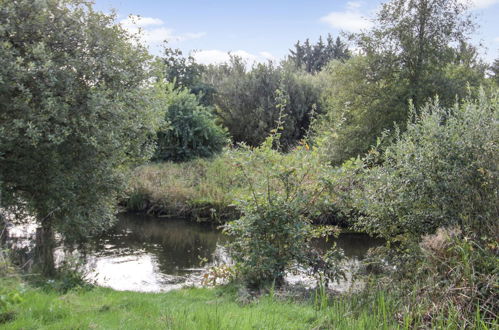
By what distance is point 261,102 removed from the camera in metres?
27.5

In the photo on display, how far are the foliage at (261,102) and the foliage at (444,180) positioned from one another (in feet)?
63.8

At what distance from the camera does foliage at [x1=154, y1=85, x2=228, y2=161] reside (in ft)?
77.1

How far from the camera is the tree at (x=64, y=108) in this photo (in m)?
7.68

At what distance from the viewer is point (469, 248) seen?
239 inches

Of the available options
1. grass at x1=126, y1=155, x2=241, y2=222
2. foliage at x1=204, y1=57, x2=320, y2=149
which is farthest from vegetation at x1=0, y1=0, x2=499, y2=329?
foliage at x1=204, y1=57, x2=320, y2=149

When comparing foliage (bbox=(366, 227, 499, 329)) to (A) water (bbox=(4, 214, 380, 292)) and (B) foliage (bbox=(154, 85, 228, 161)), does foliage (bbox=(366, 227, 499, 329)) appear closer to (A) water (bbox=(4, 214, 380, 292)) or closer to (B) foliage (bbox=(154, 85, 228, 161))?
(A) water (bbox=(4, 214, 380, 292))

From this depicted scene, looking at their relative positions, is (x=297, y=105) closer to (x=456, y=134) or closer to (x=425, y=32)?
(x=425, y=32)

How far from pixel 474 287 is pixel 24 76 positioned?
721 cm

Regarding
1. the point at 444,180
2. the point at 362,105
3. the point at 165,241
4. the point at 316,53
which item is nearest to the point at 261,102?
the point at 362,105

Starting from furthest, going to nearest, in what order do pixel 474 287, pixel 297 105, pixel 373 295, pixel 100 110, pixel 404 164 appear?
pixel 297 105, pixel 100 110, pixel 404 164, pixel 373 295, pixel 474 287

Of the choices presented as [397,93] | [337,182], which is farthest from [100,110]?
[397,93]

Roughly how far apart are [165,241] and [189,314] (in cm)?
910

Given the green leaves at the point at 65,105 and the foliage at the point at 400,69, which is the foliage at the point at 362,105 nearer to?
the foliage at the point at 400,69

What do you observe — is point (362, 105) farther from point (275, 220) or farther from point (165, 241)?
point (275, 220)
